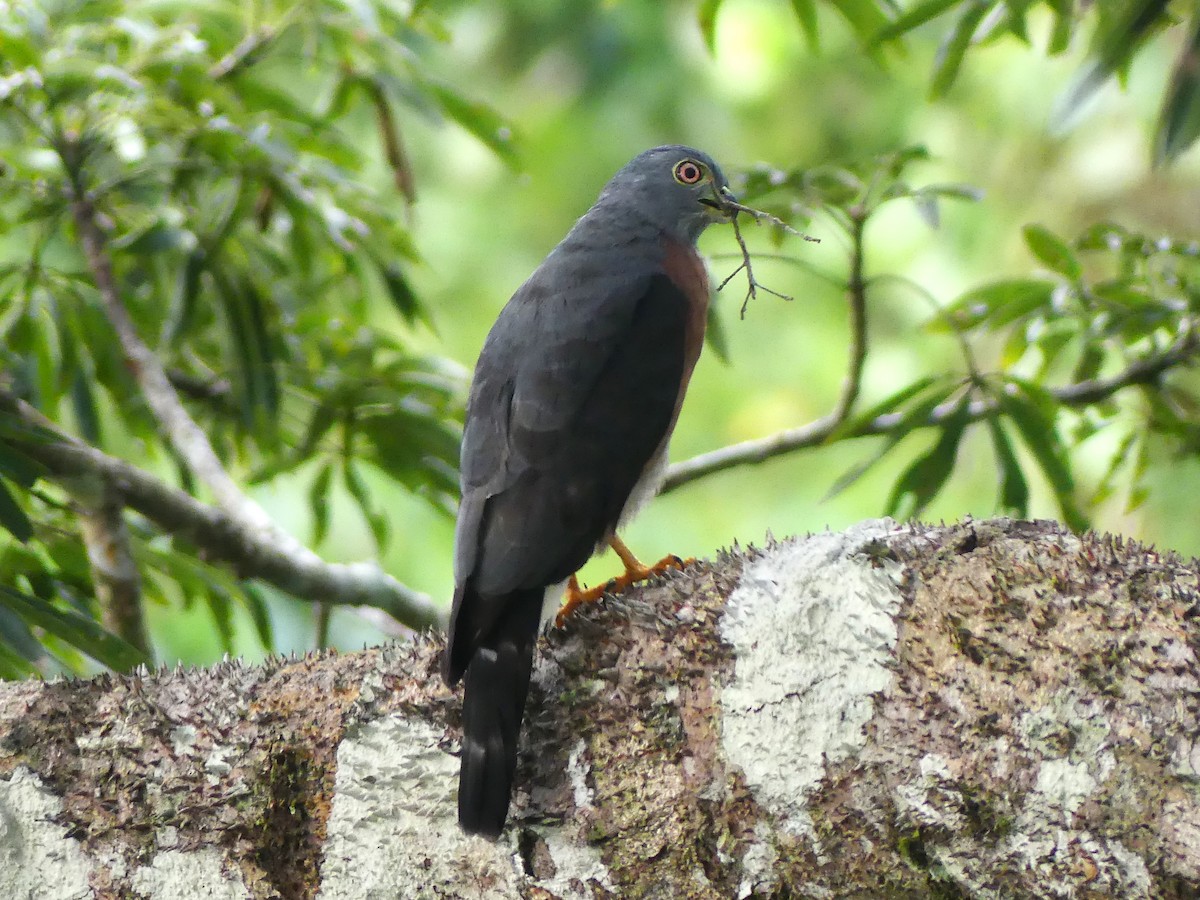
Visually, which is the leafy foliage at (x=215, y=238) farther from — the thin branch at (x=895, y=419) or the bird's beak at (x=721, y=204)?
the bird's beak at (x=721, y=204)

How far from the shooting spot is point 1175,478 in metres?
2.90

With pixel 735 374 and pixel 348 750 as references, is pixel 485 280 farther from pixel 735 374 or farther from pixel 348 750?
pixel 348 750

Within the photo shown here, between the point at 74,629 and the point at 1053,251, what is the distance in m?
2.12

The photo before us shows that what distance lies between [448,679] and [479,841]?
22cm

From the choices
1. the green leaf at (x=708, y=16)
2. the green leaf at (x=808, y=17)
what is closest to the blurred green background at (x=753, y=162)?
the green leaf at (x=808, y=17)

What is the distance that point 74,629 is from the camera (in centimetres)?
209

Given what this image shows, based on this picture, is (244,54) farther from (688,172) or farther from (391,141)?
(688,172)

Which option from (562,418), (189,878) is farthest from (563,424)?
(189,878)

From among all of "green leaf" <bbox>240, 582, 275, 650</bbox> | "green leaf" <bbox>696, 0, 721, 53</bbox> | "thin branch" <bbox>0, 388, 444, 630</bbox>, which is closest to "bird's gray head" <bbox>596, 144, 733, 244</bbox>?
"green leaf" <bbox>696, 0, 721, 53</bbox>

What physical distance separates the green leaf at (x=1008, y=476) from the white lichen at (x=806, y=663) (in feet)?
3.63

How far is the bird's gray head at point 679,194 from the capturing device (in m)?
2.71

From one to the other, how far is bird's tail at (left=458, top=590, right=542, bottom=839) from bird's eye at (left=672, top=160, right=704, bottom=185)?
4.07 ft

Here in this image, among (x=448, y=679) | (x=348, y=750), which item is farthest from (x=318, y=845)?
(x=448, y=679)

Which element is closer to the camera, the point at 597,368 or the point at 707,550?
the point at 597,368
